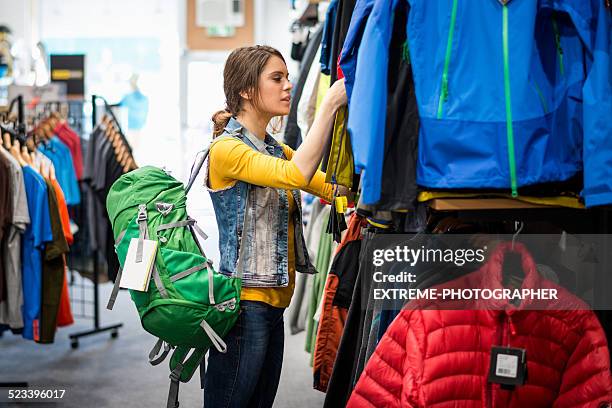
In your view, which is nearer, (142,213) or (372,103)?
(372,103)

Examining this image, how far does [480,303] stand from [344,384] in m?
0.81

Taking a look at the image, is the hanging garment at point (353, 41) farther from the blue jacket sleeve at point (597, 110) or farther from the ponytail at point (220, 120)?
the ponytail at point (220, 120)

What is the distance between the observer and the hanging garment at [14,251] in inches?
157

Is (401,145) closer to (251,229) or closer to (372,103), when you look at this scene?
(372,103)

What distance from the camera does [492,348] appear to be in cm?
169

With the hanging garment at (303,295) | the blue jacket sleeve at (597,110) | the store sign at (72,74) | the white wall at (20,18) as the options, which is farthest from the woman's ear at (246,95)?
the white wall at (20,18)

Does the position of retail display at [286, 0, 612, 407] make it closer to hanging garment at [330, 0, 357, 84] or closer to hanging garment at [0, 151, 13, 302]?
hanging garment at [330, 0, 357, 84]

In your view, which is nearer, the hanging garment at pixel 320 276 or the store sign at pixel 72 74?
the hanging garment at pixel 320 276

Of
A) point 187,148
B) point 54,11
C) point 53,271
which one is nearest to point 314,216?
point 53,271

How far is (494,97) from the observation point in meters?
1.64

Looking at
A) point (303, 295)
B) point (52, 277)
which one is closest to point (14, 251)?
point (52, 277)

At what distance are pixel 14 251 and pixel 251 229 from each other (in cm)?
233

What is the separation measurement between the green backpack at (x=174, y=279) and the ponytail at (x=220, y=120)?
0.20 metres

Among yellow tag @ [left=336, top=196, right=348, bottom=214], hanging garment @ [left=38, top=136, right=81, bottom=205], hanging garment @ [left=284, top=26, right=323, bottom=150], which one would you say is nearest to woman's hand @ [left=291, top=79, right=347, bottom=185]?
yellow tag @ [left=336, top=196, right=348, bottom=214]
